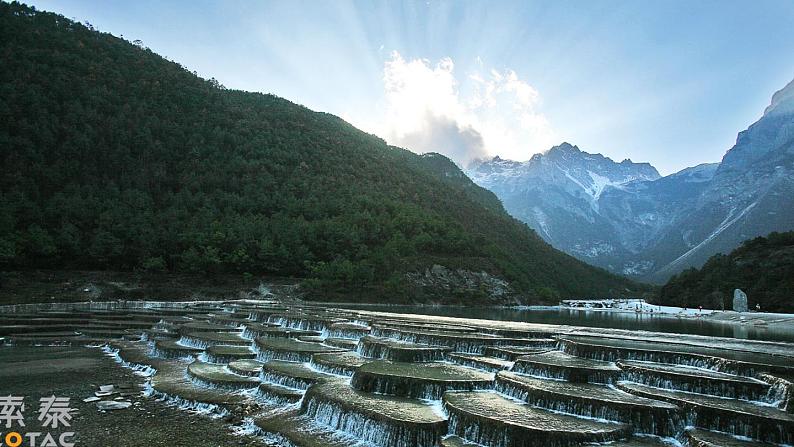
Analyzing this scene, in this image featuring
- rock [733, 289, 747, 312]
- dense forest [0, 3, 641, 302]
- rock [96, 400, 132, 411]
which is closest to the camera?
rock [96, 400, 132, 411]

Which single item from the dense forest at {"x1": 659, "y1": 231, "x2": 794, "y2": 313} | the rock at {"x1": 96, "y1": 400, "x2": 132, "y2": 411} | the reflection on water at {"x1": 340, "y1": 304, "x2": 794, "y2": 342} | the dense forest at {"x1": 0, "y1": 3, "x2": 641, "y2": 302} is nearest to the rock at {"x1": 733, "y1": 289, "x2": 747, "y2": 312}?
the dense forest at {"x1": 659, "y1": 231, "x2": 794, "y2": 313}

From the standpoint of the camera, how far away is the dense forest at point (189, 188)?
251ft

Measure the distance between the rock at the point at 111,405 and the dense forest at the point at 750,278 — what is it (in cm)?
8590

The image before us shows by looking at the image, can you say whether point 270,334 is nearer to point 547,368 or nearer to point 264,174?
point 547,368

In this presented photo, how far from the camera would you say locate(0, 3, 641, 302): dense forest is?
76438 millimetres

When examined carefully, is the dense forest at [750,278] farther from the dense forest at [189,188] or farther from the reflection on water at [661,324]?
the dense forest at [189,188]

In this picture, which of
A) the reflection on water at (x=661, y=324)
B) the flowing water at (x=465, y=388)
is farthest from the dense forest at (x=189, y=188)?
the flowing water at (x=465, y=388)

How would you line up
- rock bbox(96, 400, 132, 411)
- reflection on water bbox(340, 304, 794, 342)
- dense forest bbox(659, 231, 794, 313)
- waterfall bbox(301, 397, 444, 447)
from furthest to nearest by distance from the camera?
dense forest bbox(659, 231, 794, 313) → reflection on water bbox(340, 304, 794, 342) → rock bbox(96, 400, 132, 411) → waterfall bbox(301, 397, 444, 447)

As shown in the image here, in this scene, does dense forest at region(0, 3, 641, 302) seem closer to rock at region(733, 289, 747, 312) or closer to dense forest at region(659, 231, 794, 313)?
dense forest at region(659, 231, 794, 313)

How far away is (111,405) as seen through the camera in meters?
16.4

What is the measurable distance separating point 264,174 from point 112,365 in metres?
104

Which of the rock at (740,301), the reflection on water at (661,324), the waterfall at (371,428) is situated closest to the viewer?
the waterfall at (371,428)

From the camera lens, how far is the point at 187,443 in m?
13.2

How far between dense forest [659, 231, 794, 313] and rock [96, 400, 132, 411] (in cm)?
8590
